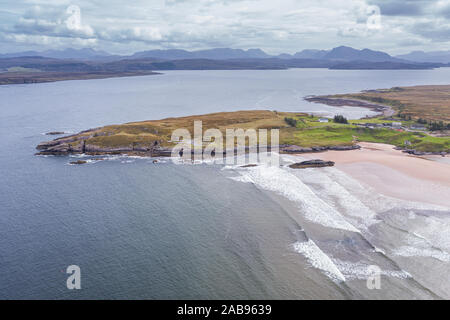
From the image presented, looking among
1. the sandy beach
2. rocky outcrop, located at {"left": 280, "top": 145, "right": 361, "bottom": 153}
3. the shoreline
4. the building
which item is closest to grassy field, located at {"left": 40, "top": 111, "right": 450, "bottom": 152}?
rocky outcrop, located at {"left": 280, "top": 145, "right": 361, "bottom": 153}

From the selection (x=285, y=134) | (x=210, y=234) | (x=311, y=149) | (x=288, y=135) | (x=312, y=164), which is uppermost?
(x=285, y=134)

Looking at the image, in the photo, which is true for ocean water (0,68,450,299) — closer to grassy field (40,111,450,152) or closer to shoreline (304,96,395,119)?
grassy field (40,111,450,152)

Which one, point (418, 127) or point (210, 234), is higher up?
point (418, 127)

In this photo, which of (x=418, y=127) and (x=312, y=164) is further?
(x=418, y=127)

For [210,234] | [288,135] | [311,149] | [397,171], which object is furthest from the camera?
[288,135]

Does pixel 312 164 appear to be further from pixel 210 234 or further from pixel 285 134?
pixel 210 234

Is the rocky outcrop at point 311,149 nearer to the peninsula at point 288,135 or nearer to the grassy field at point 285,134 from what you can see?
the peninsula at point 288,135

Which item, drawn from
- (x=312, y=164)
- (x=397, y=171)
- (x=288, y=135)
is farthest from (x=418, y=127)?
(x=312, y=164)

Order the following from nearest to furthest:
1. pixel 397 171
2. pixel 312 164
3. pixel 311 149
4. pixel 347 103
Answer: pixel 397 171 → pixel 312 164 → pixel 311 149 → pixel 347 103
